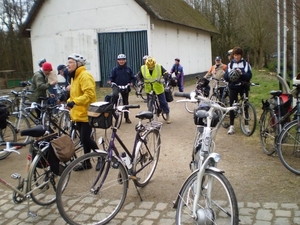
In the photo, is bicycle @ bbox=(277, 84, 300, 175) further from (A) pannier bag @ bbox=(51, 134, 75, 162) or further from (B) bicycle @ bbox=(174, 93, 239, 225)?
(A) pannier bag @ bbox=(51, 134, 75, 162)

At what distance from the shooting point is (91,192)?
157 inches

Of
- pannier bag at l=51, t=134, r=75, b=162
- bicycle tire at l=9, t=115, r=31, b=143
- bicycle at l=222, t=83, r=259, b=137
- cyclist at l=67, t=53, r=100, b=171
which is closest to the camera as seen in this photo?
pannier bag at l=51, t=134, r=75, b=162

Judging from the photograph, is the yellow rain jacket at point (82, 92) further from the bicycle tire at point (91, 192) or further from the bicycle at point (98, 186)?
the bicycle tire at point (91, 192)

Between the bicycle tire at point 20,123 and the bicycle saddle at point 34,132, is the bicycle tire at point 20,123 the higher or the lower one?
the lower one

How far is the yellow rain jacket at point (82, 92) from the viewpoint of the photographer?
5.08 meters

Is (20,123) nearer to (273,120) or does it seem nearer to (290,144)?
(273,120)

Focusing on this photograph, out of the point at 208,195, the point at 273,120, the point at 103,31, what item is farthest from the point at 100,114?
the point at 103,31

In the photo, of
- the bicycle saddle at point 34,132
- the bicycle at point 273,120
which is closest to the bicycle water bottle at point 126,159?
the bicycle saddle at point 34,132

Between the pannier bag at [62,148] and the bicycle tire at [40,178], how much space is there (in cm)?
18

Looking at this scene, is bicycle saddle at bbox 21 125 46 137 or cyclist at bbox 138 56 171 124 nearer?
bicycle saddle at bbox 21 125 46 137

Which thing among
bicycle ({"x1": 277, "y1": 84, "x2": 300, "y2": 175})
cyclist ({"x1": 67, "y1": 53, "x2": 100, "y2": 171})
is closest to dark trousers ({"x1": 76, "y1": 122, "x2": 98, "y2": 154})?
cyclist ({"x1": 67, "y1": 53, "x2": 100, "y2": 171})

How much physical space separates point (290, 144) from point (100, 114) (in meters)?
2.84

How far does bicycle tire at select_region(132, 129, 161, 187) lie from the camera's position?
4590 millimetres

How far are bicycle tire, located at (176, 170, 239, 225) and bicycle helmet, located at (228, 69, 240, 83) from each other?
4257mm
